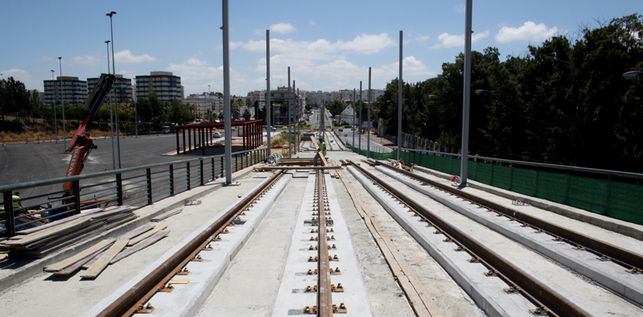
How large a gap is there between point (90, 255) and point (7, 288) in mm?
1310

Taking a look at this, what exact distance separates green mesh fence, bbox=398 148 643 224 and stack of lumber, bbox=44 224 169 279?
1010 cm

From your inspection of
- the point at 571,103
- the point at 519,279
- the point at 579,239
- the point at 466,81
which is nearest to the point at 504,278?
the point at 519,279

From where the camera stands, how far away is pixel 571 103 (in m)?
40.2

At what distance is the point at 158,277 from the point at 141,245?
1.95 meters

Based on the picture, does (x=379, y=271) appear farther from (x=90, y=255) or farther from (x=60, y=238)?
(x=60, y=238)

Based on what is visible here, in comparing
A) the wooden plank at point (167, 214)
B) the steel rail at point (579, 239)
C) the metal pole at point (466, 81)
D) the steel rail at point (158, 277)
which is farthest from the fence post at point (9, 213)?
the metal pole at point (466, 81)

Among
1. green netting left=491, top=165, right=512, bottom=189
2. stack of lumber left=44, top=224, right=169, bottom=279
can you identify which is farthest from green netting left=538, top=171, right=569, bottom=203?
stack of lumber left=44, top=224, right=169, bottom=279

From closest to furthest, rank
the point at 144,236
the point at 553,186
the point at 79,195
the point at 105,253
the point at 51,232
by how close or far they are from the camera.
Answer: the point at 51,232 < the point at 105,253 < the point at 144,236 < the point at 79,195 < the point at 553,186

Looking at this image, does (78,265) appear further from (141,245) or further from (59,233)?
(141,245)

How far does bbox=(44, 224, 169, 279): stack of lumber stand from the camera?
6.03m

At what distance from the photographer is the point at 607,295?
5.85 meters

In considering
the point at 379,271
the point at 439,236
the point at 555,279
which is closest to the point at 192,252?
the point at 379,271

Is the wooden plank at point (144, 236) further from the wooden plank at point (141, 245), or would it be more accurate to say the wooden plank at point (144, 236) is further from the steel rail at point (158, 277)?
the steel rail at point (158, 277)

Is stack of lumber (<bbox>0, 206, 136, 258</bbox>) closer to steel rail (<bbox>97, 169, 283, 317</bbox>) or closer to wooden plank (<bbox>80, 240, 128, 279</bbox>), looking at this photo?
wooden plank (<bbox>80, 240, 128, 279</bbox>)
